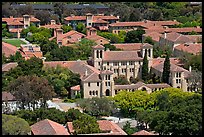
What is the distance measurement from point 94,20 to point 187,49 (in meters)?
12.8

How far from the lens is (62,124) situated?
13.2m

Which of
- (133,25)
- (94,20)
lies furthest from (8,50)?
(94,20)

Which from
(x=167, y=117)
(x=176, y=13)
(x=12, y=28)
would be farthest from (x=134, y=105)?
(x=176, y=13)

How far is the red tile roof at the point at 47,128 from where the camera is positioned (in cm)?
1151

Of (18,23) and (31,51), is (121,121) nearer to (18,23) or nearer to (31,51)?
(31,51)

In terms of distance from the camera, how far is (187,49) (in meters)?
22.7

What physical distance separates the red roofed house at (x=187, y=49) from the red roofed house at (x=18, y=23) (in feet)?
38.3

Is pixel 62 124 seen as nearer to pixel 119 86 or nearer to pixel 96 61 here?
pixel 119 86

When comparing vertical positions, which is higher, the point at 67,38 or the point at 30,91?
the point at 30,91

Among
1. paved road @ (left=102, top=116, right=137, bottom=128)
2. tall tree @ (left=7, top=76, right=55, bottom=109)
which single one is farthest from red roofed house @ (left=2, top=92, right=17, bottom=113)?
paved road @ (left=102, top=116, right=137, bottom=128)

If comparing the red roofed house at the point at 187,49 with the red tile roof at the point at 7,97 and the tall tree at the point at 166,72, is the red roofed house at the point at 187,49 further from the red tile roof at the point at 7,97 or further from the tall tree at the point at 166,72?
the red tile roof at the point at 7,97

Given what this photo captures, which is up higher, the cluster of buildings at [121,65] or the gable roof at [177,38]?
the gable roof at [177,38]

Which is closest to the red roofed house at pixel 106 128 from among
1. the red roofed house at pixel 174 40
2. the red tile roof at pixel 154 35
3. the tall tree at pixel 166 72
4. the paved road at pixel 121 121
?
the paved road at pixel 121 121

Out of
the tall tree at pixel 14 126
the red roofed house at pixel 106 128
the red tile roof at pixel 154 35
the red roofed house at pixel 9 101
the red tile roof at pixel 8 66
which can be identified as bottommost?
the red roofed house at pixel 9 101
